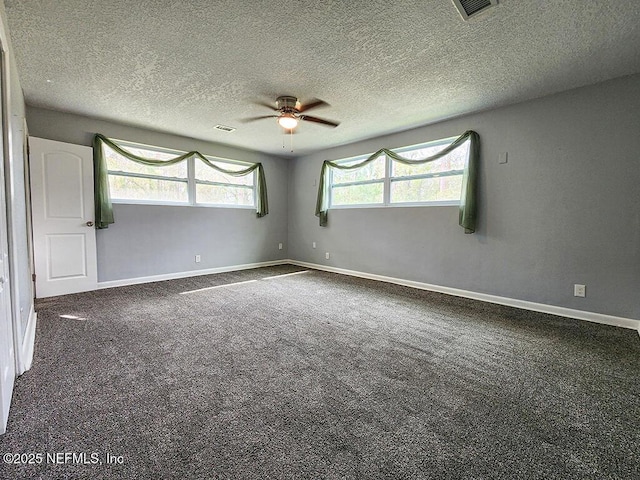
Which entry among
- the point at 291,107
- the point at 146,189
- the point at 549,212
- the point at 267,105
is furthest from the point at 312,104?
the point at 146,189

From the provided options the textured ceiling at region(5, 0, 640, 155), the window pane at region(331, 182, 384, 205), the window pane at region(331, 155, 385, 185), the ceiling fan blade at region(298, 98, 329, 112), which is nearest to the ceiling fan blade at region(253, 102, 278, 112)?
the textured ceiling at region(5, 0, 640, 155)

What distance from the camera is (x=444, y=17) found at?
6.72 ft

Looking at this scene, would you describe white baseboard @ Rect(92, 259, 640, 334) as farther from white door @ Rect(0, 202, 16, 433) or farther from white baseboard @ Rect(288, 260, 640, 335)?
white door @ Rect(0, 202, 16, 433)

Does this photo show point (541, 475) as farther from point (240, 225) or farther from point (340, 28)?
point (240, 225)

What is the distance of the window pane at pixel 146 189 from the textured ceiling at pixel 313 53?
1050mm

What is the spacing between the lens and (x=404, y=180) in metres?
4.71

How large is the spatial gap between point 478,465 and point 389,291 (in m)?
3.07

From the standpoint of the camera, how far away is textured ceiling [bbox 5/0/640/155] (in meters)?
2.00

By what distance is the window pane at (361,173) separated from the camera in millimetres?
5059

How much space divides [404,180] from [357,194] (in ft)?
3.22

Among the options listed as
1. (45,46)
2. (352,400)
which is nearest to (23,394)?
(352,400)

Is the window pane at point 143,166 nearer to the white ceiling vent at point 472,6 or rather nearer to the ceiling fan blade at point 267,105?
the ceiling fan blade at point 267,105

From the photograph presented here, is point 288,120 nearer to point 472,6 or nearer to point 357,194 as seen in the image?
point 472,6

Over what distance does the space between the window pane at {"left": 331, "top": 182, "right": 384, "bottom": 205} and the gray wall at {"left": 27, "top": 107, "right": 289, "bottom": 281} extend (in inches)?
57.1
